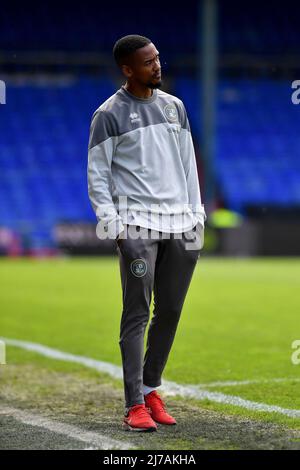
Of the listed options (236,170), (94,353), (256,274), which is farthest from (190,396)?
(236,170)

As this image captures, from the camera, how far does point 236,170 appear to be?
31.6 meters

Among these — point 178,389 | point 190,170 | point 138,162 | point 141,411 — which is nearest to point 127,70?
point 138,162

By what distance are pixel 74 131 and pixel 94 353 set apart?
25196mm

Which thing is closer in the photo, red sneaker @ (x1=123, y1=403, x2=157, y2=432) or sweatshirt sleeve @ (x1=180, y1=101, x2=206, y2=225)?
red sneaker @ (x1=123, y1=403, x2=157, y2=432)

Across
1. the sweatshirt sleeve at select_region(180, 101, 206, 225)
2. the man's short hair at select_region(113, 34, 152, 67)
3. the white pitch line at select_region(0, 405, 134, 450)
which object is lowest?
the white pitch line at select_region(0, 405, 134, 450)

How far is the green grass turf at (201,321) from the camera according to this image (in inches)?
263

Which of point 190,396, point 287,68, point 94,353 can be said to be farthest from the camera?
point 287,68

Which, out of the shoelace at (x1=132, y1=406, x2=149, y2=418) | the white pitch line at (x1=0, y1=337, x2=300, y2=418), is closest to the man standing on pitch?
the shoelace at (x1=132, y1=406, x2=149, y2=418)

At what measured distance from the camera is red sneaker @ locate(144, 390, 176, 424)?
4.71m

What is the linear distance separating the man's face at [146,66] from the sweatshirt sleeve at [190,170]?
0.88 feet

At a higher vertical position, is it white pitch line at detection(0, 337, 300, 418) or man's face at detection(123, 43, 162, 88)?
man's face at detection(123, 43, 162, 88)

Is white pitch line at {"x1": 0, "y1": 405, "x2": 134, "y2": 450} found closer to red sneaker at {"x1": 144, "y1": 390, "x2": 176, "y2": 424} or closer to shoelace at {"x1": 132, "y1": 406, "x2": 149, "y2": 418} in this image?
shoelace at {"x1": 132, "y1": 406, "x2": 149, "y2": 418}

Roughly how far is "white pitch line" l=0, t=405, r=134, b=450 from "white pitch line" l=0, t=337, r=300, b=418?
1.08 meters

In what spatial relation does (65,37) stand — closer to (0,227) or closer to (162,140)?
(0,227)
